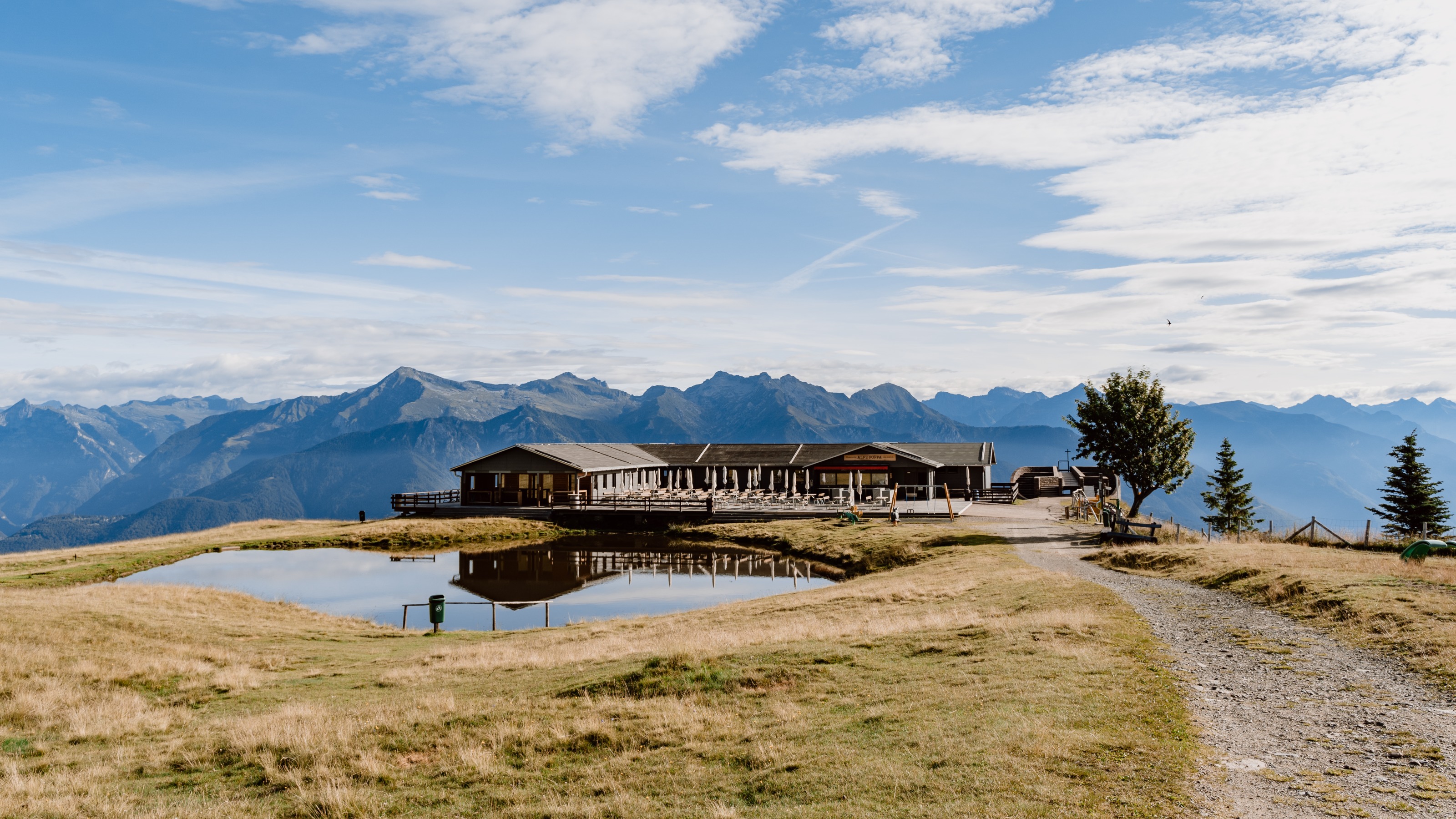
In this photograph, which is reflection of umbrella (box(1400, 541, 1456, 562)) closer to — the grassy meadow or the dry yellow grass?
the dry yellow grass

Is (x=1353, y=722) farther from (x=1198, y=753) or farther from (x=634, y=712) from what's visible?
(x=634, y=712)

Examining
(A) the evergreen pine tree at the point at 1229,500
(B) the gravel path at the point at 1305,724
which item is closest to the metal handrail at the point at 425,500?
(B) the gravel path at the point at 1305,724

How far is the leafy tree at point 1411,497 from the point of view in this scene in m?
59.2

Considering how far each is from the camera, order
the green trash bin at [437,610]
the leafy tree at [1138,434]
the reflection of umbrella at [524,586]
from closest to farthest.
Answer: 1. the green trash bin at [437,610]
2. the reflection of umbrella at [524,586]
3. the leafy tree at [1138,434]

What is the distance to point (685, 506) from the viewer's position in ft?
215

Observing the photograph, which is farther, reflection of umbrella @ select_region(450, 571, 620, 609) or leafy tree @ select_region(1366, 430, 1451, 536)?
leafy tree @ select_region(1366, 430, 1451, 536)

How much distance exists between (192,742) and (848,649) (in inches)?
529

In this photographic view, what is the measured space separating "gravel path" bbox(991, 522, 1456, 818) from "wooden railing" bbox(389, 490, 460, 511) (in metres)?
60.0

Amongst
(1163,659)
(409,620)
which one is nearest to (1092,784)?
(1163,659)

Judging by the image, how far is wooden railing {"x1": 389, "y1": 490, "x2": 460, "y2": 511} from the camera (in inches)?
2682

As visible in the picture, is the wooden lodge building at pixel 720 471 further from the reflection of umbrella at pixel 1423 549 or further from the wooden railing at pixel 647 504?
the reflection of umbrella at pixel 1423 549

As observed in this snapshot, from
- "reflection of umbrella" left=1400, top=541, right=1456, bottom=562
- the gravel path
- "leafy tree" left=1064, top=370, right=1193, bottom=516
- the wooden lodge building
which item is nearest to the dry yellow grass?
"reflection of umbrella" left=1400, top=541, right=1456, bottom=562

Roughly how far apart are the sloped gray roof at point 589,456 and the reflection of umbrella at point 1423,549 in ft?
177

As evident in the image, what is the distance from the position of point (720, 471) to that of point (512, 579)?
41.7 metres
